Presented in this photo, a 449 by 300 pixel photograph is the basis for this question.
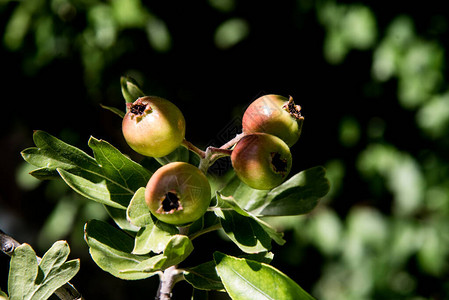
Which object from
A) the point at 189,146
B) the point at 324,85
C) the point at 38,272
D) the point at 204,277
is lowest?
the point at 324,85

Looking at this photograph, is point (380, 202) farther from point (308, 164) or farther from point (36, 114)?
point (36, 114)

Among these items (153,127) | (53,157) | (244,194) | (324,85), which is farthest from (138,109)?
(324,85)

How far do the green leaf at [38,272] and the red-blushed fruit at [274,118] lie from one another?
0.33 meters

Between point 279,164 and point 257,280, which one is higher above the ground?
point 279,164

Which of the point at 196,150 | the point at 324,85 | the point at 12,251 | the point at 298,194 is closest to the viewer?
the point at 12,251

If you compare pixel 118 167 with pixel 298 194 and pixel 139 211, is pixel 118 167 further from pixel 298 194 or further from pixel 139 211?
pixel 298 194

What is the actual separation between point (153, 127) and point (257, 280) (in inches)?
10.7

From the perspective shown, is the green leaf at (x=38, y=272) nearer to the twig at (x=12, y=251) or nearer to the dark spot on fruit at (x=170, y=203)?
the twig at (x=12, y=251)

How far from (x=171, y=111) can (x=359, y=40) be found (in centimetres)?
164

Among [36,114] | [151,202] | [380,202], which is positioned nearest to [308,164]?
[380,202]

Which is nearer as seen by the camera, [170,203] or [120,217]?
[170,203]

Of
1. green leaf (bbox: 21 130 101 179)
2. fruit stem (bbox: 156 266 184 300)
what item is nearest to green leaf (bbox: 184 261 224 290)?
fruit stem (bbox: 156 266 184 300)

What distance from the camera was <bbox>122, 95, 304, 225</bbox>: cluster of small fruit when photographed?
0.64m

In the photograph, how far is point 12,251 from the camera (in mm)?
613
